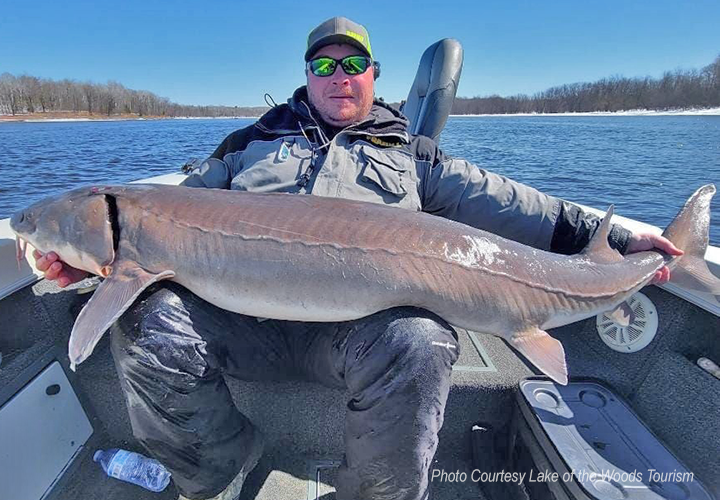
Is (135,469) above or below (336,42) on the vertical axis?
below

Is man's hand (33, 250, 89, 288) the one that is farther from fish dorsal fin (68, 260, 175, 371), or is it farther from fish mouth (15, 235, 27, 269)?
fish dorsal fin (68, 260, 175, 371)

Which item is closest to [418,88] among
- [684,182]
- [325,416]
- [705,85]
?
[325,416]

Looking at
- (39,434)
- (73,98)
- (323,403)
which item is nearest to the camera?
(39,434)

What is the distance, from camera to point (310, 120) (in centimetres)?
276

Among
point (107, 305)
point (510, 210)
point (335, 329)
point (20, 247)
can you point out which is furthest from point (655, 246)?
point (20, 247)

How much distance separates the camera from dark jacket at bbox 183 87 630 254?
96.7 inches

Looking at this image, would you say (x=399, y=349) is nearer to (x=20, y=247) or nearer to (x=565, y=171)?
(x=20, y=247)

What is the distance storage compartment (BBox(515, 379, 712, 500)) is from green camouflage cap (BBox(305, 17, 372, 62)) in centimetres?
223

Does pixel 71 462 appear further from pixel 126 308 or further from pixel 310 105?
pixel 310 105

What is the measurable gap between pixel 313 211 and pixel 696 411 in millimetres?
2177

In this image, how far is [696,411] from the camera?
2320 millimetres

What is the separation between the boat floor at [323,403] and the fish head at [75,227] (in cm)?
67

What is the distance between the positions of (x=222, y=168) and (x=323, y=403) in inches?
57.2

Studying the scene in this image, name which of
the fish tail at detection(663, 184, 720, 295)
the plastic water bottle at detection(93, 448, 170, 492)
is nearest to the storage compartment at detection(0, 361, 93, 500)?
the plastic water bottle at detection(93, 448, 170, 492)
